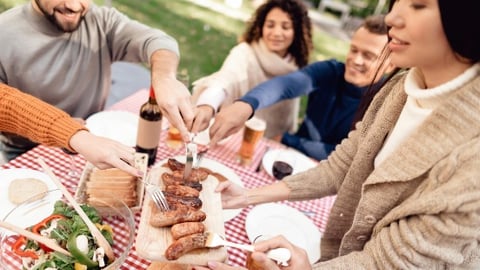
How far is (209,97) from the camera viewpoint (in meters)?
2.23

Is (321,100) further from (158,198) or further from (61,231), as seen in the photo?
(61,231)

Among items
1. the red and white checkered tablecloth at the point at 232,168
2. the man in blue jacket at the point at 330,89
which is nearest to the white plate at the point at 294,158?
the red and white checkered tablecloth at the point at 232,168

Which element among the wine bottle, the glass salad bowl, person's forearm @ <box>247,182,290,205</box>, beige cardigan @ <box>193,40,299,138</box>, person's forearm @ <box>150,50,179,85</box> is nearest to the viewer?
the glass salad bowl

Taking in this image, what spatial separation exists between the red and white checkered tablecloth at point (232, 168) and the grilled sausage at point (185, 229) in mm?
255

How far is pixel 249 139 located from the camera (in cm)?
200

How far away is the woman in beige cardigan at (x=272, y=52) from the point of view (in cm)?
282

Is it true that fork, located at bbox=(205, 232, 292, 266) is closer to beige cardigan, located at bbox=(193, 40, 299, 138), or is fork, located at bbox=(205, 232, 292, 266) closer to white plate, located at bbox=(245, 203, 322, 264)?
white plate, located at bbox=(245, 203, 322, 264)

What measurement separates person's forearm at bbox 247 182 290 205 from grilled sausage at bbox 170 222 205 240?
416mm

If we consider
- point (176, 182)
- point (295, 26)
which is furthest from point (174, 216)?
point (295, 26)

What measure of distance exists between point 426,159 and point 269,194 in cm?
70

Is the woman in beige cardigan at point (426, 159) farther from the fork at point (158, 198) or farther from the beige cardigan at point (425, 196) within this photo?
the fork at point (158, 198)

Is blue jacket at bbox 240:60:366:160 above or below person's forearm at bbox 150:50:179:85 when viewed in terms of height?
below

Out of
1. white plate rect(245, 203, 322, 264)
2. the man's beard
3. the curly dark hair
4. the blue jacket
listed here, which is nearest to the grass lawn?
the curly dark hair

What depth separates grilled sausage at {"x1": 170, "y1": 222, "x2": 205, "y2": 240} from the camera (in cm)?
115
